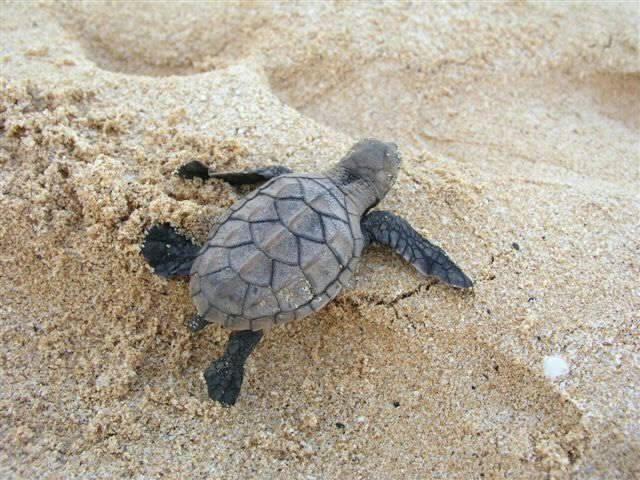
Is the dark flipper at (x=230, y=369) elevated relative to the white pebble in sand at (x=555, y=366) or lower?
lower

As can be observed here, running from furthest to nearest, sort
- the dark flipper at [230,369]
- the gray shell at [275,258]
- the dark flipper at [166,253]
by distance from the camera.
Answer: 1. the dark flipper at [166,253]
2. the dark flipper at [230,369]
3. the gray shell at [275,258]

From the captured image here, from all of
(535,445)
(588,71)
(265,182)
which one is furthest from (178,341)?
(588,71)

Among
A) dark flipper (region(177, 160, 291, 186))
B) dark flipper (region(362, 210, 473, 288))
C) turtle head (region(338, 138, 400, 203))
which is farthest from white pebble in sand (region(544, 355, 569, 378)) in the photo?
dark flipper (region(177, 160, 291, 186))

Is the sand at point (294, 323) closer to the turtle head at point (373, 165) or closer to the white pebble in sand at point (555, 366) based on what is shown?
the white pebble in sand at point (555, 366)

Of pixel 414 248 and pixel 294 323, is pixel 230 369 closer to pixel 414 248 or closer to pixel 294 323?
pixel 294 323

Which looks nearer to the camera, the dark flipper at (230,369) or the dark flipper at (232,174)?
the dark flipper at (230,369)

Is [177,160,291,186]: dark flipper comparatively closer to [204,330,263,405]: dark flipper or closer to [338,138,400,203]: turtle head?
[338,138,400,203]: turtle head

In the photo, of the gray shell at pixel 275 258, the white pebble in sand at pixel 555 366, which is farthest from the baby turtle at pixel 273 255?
the white pebble in sand at pixel 555 366
